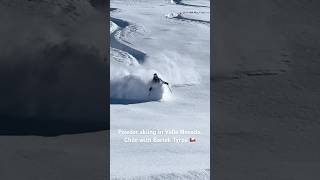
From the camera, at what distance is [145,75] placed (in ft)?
12.0

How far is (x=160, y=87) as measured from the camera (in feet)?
11.7

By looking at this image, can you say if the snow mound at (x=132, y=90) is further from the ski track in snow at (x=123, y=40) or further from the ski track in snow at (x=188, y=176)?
the ski track in snow at (x=188, y=176)

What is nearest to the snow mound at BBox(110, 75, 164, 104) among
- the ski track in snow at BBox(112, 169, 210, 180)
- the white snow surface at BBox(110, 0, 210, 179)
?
the white snow surface at BBox(110, 0, 210, 179)

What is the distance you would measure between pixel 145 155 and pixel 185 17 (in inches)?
35.6

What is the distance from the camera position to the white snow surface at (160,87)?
3404 millimetres

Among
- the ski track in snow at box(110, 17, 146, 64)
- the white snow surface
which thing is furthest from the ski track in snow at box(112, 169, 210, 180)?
the ski track in snow at box(110, 17, 146, 64)

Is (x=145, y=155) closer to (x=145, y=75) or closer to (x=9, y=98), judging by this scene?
(x=145, y=75)

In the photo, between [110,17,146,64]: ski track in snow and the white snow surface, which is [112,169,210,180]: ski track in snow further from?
[110,17,146,64]: ski track in snow

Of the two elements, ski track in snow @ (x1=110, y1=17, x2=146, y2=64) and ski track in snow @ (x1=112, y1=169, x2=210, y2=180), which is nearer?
ski track in snow @ (x1=112, y1=169, x2=210, y2=180)

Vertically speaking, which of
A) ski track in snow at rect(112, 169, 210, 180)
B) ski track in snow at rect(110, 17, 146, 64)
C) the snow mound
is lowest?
ski track in snow at rect(112, 169, 210, 180)

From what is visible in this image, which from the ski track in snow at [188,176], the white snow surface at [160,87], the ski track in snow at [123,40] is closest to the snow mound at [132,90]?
the white snow surface at [160,87]

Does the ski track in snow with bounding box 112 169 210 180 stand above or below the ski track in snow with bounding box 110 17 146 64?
below

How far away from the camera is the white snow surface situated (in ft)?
11.2
